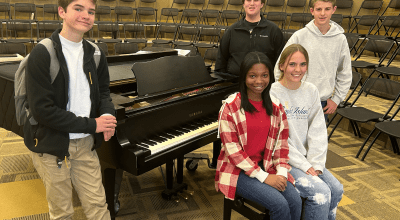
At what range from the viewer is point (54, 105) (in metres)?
1.39

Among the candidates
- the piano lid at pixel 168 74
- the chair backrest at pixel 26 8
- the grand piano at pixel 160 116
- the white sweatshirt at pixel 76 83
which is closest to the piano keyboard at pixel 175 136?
the grand piano at pixel 160 116

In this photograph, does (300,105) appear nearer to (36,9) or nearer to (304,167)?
(304,167)

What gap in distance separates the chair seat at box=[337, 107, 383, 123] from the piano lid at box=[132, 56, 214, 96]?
1.89 meters

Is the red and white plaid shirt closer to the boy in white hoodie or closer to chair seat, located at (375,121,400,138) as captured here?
the boy in white hoodie

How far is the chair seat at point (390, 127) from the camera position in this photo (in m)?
2.93

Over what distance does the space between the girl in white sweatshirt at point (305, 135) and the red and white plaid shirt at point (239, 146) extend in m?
0.10

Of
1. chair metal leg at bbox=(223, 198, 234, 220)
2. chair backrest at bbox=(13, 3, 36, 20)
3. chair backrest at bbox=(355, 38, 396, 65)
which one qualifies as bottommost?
chair metal leg at bbox=(223, 198, 234, 220)

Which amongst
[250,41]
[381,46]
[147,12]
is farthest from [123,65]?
[147,12]

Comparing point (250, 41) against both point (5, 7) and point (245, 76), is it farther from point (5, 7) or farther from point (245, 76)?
point (5, 7)

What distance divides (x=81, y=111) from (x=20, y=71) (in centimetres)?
31

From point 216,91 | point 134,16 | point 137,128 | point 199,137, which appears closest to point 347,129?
point 216,91

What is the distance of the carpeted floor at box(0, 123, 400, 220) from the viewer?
2.32 m

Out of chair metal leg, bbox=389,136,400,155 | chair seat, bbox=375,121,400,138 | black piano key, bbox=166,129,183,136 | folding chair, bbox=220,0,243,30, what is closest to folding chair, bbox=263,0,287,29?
folding chair, bbox=220,0,243,30

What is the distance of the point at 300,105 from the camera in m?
1.87
